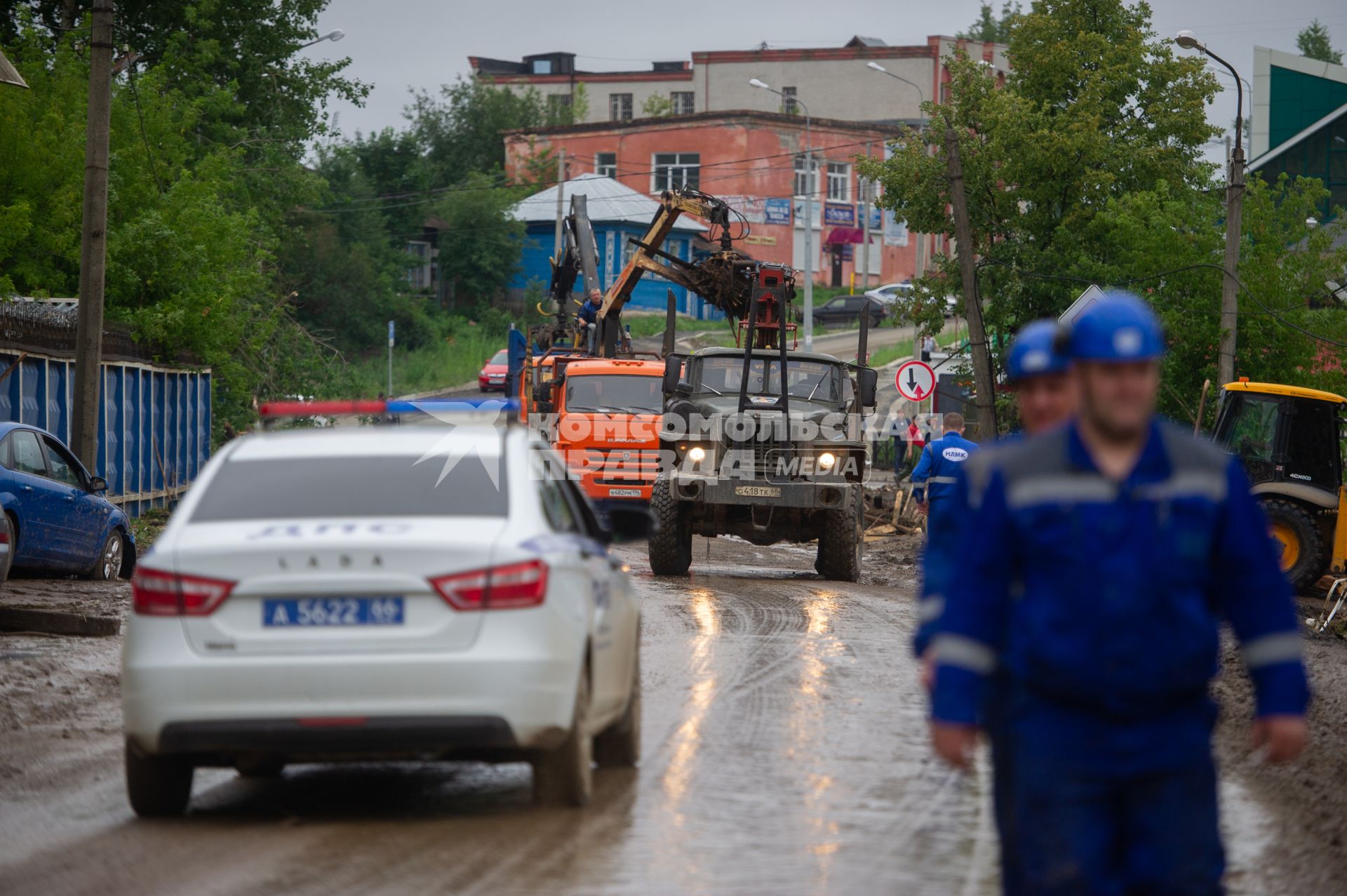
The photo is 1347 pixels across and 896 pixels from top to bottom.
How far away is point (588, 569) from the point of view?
23.1 feet

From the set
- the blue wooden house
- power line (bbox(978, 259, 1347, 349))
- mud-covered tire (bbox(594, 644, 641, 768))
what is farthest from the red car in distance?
mud-covered tire (bbox(594, 644, 641, 768))

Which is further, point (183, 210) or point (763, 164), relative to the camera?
point (763, 164)

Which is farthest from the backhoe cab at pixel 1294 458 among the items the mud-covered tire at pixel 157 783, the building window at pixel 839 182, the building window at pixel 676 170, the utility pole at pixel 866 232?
the building window at pixel 839 182

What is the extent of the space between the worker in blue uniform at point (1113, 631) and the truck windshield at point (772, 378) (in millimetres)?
15300

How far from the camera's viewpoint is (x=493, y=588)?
6320mm

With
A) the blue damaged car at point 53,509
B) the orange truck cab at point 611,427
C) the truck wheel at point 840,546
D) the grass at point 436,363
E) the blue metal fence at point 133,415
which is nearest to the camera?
the blue damaged car at point 53,509

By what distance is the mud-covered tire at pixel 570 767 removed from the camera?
6.61m

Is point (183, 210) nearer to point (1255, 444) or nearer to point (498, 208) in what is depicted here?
point (1255, 444)

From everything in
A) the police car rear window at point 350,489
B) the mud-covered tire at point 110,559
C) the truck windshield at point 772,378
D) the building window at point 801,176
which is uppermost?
the building window at point 801,176

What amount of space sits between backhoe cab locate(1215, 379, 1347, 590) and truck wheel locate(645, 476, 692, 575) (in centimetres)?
651

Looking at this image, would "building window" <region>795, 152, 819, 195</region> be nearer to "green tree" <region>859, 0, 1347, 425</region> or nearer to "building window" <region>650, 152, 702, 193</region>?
"building window" <region>650, 152, 702, 193</region>

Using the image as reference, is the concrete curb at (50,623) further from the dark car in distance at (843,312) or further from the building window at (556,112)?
the building window at (556,112)

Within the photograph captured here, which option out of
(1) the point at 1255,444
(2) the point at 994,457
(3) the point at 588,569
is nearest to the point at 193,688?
(3) the point at 588,569

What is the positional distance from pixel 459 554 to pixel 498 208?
221 feet
